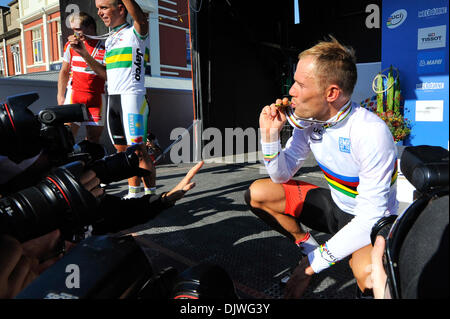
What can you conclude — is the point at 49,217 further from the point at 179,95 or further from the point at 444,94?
the point at 179,95

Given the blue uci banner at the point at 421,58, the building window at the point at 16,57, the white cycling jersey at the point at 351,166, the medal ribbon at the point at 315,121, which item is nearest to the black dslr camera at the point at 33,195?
the white cycling jersey at the point at 351,166

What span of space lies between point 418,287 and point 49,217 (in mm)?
892

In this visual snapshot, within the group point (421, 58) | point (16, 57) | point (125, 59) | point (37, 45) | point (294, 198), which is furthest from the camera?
point (16, 57)

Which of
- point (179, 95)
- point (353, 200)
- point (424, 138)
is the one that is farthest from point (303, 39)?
point (353, 200)

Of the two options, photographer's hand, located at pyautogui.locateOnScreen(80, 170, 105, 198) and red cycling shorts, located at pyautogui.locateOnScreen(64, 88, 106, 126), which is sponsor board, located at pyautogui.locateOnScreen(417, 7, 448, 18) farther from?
photographer's hand, located at pyautogui.locateOnScreen(80, 170, 105, 198)

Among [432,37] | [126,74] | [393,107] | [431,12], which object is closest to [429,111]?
[393,107]

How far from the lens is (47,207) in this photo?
0.86 meters

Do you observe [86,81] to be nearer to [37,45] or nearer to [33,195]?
[33,195]

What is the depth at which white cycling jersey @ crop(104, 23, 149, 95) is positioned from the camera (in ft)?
8.53

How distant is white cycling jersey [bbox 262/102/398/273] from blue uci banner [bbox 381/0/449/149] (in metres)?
3.70

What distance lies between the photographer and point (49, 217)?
Answer: 0.87m

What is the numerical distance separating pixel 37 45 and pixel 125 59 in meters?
19.8

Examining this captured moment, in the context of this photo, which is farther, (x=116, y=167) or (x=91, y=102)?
(x=91, y=102)

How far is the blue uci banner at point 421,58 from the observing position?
174 inches
